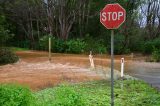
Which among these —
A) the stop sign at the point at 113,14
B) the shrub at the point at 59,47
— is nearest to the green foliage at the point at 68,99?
the stop sign at the point at 113,14

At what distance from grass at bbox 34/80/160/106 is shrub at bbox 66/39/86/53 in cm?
2691

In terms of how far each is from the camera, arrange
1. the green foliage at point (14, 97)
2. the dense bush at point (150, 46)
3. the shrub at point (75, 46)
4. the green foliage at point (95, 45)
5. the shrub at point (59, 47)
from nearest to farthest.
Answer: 1. the green foliage at point (14, 97)
2. the dense bush at point (150, 46)
3. the shrub at point (75, 46)
4. the shrub at point (59, 47)
5. the green foliage at point (95, 45)

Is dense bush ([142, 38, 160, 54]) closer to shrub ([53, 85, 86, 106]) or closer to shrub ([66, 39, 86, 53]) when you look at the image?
shrub ([66, 39, 86, 53])

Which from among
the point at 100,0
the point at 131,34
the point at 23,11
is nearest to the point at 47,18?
the point at 23,11

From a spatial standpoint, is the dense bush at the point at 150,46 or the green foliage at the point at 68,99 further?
the dense bush at the point at 150,46

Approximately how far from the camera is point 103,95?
14188mm

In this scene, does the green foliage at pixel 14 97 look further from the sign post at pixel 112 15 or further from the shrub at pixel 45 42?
the shrub at pixel 45 42

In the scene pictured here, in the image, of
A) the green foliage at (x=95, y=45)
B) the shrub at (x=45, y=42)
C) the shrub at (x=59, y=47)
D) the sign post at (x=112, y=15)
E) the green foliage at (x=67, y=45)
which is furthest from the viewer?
the green foliage at (x=95, y=45)

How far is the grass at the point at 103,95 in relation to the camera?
32.2 ft

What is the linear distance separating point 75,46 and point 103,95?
31.1 m

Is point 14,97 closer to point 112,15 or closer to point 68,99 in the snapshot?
point 68,99

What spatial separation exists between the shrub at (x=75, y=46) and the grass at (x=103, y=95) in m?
26.9

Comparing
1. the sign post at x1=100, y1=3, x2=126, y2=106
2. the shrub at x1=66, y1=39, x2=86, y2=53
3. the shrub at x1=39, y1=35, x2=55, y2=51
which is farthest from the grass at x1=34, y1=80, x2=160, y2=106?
the shrub at x1=39, y1=35, x2=55, y2=51

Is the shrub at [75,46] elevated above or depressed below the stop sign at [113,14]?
below
